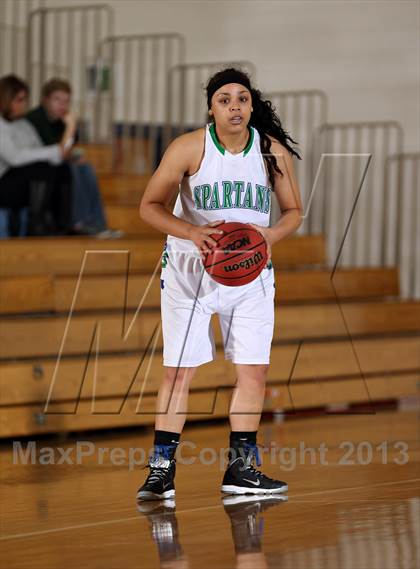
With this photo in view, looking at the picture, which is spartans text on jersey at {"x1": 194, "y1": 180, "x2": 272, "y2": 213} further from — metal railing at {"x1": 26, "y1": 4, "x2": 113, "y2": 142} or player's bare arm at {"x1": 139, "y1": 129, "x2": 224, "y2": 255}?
metal railing at {"x1": 26, "y1": 4, "x2": 113, "y2": 142}

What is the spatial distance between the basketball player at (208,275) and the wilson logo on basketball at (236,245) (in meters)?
0.07

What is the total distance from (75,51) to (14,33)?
20.1 inches

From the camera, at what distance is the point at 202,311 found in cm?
366

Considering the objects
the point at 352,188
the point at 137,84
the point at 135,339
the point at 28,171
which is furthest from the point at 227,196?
the point at 137,84

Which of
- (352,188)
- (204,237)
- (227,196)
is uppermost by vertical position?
(352,188)

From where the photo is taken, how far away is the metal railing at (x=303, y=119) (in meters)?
8.43

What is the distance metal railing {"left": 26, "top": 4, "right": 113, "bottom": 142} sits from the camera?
910 centimetres

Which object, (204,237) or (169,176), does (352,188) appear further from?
(204,237)

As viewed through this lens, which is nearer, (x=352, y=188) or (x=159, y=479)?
(x=159, y=479)

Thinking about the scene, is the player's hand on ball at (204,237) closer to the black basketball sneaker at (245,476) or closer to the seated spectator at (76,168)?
the black basketball sneaker at (245,476)

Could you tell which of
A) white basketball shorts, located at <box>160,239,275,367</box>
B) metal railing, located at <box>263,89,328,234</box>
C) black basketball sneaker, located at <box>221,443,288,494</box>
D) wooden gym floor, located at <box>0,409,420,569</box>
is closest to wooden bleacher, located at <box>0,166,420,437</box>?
wooden gym floor, located at <box>0,409,420,569</box>

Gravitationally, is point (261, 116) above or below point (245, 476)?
above

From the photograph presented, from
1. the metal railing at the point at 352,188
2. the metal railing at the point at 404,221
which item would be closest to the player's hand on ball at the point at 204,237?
the metal railing at the point at 404,221

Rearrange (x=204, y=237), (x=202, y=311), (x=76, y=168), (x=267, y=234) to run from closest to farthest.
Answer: (x=204, y=237)
(x=267, y=234)
(x=202, y=311)
(x=76, y=168)
